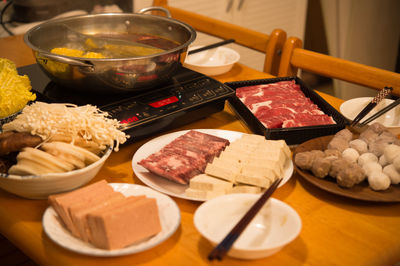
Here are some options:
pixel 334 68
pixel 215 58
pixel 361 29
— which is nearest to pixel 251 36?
pixel 215 58

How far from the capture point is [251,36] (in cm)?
221

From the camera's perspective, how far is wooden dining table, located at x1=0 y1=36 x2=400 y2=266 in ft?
3.12

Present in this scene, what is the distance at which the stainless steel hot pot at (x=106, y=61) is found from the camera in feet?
4.15

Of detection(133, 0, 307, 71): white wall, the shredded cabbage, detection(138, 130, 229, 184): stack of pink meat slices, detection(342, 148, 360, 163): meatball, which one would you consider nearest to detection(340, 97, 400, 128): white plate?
detection(342, 148, 360, 163): meatball

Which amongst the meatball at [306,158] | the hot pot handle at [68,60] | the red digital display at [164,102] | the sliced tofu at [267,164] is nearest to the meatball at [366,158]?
the meatball at [306,158]

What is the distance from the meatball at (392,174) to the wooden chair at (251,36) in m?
1.07

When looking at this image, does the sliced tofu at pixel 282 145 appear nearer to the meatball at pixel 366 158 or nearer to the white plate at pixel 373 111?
the meatball at pixel 366 158

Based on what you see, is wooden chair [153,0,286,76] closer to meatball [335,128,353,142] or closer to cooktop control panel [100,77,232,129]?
cooktop control panel [100,77,232,129]

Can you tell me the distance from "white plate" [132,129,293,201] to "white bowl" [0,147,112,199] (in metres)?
0.13

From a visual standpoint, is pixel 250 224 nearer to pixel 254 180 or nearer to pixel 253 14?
pixel 254 180

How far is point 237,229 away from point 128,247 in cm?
23

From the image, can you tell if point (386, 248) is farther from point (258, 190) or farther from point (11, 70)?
point (11, 70)

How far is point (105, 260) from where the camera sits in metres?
0.94

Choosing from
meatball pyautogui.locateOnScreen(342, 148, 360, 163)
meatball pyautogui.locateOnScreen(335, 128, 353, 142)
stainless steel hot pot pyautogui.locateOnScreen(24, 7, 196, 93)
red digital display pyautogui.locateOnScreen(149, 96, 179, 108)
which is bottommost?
meatball pyautogui.locateOnScreen(342, 148, 360, 163)
